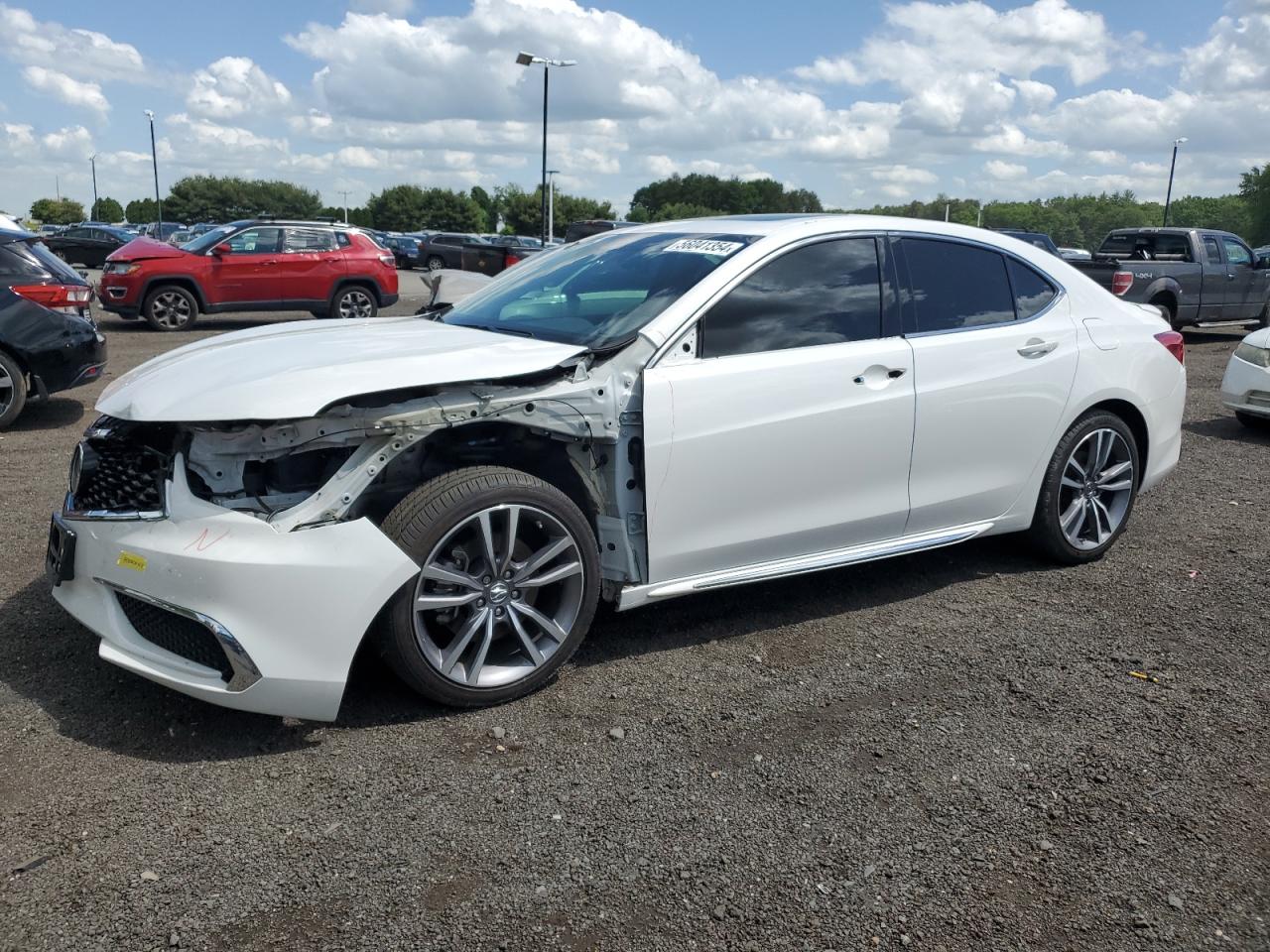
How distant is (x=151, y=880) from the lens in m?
2.66

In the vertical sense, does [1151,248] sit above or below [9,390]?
above

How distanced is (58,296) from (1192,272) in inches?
597

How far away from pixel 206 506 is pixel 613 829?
5.28 feet

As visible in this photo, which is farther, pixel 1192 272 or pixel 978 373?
pixel 1192 272

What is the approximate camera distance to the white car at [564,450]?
10.7ft

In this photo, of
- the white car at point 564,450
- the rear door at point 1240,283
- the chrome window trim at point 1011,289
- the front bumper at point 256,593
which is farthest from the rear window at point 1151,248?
the front bumper at point 256,593

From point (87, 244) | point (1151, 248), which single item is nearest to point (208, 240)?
point (1151, 248)

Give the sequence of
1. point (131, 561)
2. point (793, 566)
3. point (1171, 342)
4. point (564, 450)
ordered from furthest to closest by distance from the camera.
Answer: point (1171, 342)
point (793, 566)
point (564, 450)
point (131, 561)

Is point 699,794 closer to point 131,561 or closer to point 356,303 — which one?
point 131,561

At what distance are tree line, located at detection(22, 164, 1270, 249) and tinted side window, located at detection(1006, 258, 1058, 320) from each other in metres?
80.4

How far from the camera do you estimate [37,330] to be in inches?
320

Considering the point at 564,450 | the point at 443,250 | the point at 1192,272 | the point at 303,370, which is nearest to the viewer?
the point at 303,370

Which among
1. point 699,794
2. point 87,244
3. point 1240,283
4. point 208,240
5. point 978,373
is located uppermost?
point 208,240

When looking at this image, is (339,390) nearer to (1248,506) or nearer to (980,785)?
(980,785)
